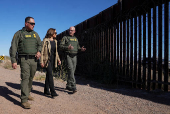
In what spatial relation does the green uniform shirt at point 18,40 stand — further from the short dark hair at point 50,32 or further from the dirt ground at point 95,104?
the dirt ground at point 95,104

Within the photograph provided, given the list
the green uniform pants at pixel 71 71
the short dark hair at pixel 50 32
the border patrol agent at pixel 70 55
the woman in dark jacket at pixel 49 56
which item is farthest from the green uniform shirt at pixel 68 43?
the short dark hair at pixel 50 32

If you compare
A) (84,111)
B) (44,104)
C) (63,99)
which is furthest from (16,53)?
(84,111)

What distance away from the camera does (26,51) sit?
331 cm

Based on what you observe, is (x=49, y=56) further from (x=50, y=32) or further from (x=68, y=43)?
(x=68, y=43)

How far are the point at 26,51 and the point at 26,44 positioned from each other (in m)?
0.15

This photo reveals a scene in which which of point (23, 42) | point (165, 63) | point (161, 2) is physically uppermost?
point (161, 2)

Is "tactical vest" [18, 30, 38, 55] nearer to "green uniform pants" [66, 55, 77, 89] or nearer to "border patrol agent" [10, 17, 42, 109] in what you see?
"border patrol agent" [10, 17, 42, 109]

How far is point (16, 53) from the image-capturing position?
3.37 m

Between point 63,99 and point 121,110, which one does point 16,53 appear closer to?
point 63,99

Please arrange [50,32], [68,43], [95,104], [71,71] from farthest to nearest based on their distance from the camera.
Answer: [68,43]
[71,71]
[50,32]
[95,104]

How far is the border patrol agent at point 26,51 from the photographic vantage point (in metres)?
3.20

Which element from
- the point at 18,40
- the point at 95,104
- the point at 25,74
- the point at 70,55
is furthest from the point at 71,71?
the point at 18,40

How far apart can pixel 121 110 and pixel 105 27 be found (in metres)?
4.18

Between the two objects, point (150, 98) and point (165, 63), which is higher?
point (165, 63)
